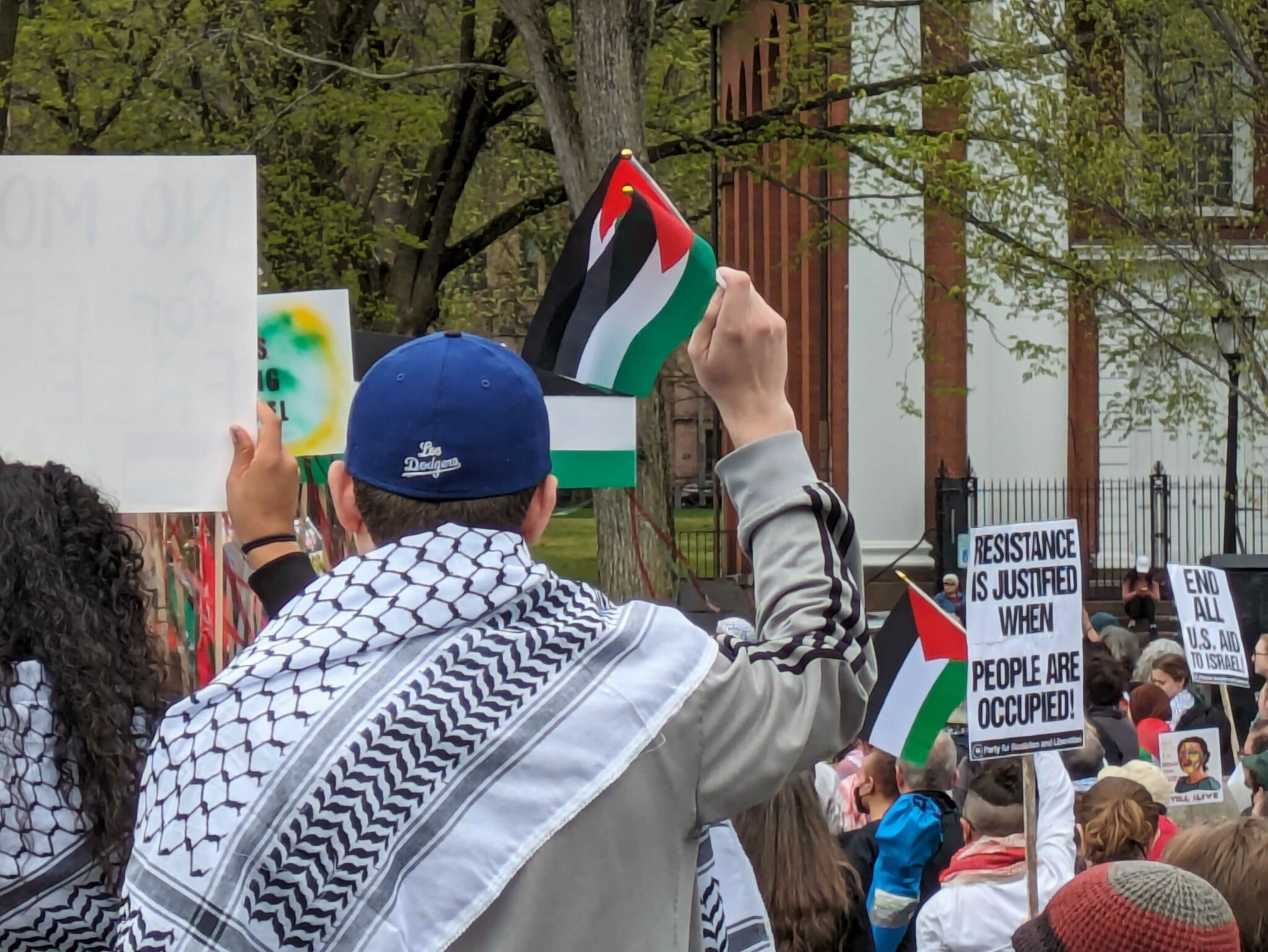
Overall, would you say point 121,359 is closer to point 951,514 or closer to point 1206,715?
point 1206,715

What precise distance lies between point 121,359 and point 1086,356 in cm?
2211

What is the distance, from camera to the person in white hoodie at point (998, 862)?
4.33 meters

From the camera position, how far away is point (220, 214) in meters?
3.10

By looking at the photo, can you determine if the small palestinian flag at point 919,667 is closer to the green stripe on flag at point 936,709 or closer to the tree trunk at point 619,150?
the green stripe on flag at point 936,709

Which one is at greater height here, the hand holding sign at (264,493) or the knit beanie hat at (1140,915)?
the hand holding sign at (264,493)

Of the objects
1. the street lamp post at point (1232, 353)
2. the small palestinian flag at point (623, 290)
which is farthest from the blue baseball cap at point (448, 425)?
the street lamp post at point (1232, 353)

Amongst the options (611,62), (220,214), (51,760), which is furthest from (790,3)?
(51,760)

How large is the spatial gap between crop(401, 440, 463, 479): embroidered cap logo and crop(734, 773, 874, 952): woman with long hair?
82.8 inches

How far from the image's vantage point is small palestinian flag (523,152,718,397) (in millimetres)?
2705

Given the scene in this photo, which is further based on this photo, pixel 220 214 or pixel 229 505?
pixel 220 214

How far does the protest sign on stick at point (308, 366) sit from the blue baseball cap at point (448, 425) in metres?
2.15

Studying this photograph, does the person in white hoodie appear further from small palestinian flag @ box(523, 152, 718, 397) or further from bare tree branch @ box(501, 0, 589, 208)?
bare tree branch @ box(501, 0, 589, 208)

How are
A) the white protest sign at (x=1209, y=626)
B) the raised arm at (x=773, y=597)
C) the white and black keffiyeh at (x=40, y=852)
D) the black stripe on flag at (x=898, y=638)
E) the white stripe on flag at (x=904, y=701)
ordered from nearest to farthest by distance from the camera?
the raised arm at (x=773, y=597) → the white and black keffiyeh at (x=40, y=852) → the white stripe on flag at (x=904, y=701) → the black stripe on flag at (x=898, y=638) → the white protest sign at (x=1209, y=626)

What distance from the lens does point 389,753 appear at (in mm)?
1697
